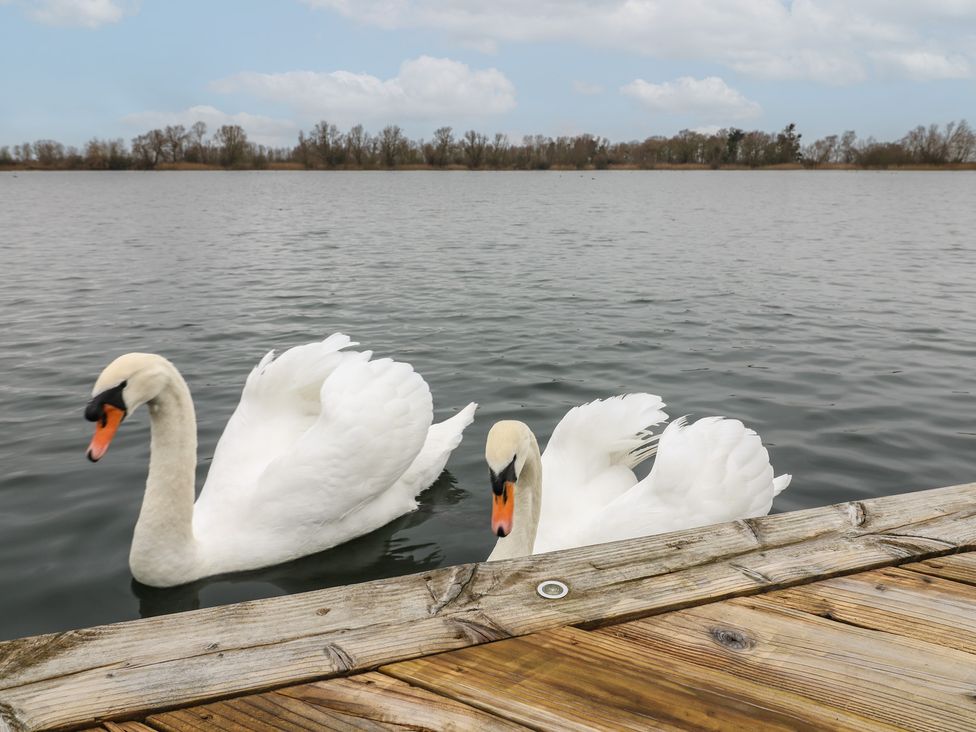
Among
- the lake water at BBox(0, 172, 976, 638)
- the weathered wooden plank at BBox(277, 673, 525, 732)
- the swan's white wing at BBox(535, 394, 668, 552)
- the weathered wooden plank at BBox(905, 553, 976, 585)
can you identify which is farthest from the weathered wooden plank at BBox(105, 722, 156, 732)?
the swan's white wing at BBox(535, 394, 668, 552)

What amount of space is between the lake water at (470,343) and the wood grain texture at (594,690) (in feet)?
9.18

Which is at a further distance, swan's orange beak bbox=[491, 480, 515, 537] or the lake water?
the lake water

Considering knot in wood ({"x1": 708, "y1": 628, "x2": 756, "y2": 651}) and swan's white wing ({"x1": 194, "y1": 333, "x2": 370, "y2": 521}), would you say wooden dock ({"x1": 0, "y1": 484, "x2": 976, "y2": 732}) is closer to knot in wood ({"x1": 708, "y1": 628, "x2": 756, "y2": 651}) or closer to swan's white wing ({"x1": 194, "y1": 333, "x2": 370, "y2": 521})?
knot in wood ({"x1": 708, "y1": 628, "x2": 756, "y2": 651})

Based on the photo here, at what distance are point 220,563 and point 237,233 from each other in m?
Answer: 20.7

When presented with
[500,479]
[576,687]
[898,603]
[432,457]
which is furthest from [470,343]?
[576,687]

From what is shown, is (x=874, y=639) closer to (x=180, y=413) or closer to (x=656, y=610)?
(x=656, y=610)

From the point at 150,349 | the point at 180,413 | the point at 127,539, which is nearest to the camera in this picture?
the point at 180,413

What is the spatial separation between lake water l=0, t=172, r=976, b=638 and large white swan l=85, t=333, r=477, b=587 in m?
0.22

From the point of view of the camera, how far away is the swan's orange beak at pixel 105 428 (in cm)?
365

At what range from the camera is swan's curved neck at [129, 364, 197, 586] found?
4.07m

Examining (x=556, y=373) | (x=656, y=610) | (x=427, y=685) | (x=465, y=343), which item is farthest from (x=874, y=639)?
(x=465, y=343)

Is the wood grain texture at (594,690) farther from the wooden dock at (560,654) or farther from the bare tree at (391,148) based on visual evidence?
the bare tree at (391,148)

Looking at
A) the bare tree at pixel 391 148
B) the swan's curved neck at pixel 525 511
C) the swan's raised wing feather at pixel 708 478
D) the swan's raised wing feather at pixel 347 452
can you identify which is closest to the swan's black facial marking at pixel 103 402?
the swan's raised wing feather at pixel 347 452

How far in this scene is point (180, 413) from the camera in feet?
13.7
